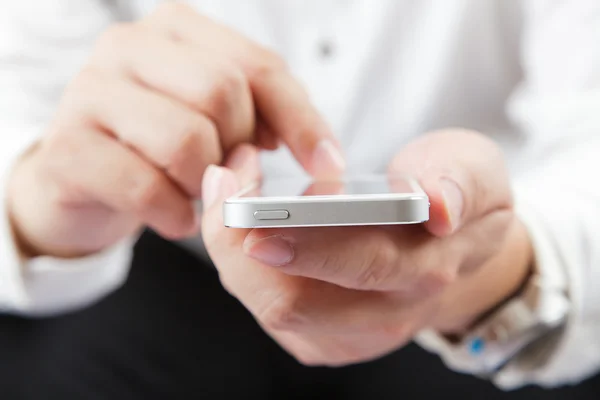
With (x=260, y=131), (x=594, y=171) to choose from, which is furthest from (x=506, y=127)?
(x=260, y=131)

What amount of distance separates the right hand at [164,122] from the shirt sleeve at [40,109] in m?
0.06

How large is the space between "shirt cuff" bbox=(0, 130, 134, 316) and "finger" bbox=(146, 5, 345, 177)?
0.16 m

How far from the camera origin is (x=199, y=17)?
385 millimetres

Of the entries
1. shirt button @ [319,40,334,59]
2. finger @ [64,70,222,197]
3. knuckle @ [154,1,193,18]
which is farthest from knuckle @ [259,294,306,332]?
shirt button @ [319,40,334,59]

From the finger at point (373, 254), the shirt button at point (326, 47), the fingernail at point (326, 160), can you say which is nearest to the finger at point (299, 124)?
the fingernail at point (326, 160)

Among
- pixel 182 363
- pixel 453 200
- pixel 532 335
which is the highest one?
pixel 453 200

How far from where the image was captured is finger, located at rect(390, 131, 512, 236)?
0.80ft

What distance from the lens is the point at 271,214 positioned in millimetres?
188

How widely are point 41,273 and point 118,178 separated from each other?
152 millimetres

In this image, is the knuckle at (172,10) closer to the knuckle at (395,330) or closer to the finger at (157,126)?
the finger at (157,126)

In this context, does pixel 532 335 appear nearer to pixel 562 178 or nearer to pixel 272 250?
pixel 562 178

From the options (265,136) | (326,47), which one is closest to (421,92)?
(326,47)

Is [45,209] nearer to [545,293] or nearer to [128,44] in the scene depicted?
[128,44]

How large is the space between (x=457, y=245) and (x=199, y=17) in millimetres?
227
